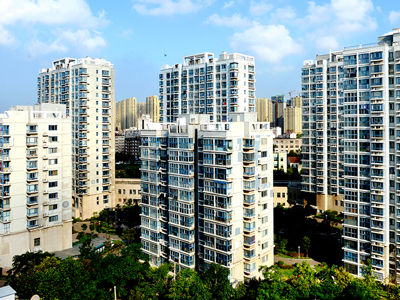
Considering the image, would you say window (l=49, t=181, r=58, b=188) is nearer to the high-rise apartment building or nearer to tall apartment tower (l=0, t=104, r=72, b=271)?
tall apartment tower (l=0, t=104, r=72, b=271)

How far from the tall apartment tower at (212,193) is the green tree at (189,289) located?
3.76 meters

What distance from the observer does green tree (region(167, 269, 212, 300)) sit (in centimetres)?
2789

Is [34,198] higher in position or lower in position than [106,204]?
higher

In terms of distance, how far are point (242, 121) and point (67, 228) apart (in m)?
25.7

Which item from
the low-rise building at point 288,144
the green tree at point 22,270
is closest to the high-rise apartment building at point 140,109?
the low-rise building at point 288,144

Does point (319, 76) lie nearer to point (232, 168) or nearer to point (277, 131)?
point (232, 168)

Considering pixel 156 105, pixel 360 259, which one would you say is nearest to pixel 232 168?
pixel 360 259

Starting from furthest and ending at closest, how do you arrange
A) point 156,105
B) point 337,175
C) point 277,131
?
1. point 156,105
2. point 277,131
3. point 337,175

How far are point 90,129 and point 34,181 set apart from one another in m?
21.4

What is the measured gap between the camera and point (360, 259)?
115 feet

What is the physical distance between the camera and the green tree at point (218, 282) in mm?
28375

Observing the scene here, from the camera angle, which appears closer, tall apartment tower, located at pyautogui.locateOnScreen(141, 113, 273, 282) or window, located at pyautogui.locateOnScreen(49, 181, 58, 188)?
tall apartment tower, located at pyautogui.locateOnScreen(141, 113, 273, 282)

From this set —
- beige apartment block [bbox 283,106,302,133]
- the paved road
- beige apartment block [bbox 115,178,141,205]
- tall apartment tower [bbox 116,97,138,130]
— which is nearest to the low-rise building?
beige apartment block [bbox 283,106,302,133]

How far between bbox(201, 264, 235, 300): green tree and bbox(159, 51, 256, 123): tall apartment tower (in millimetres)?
33534
